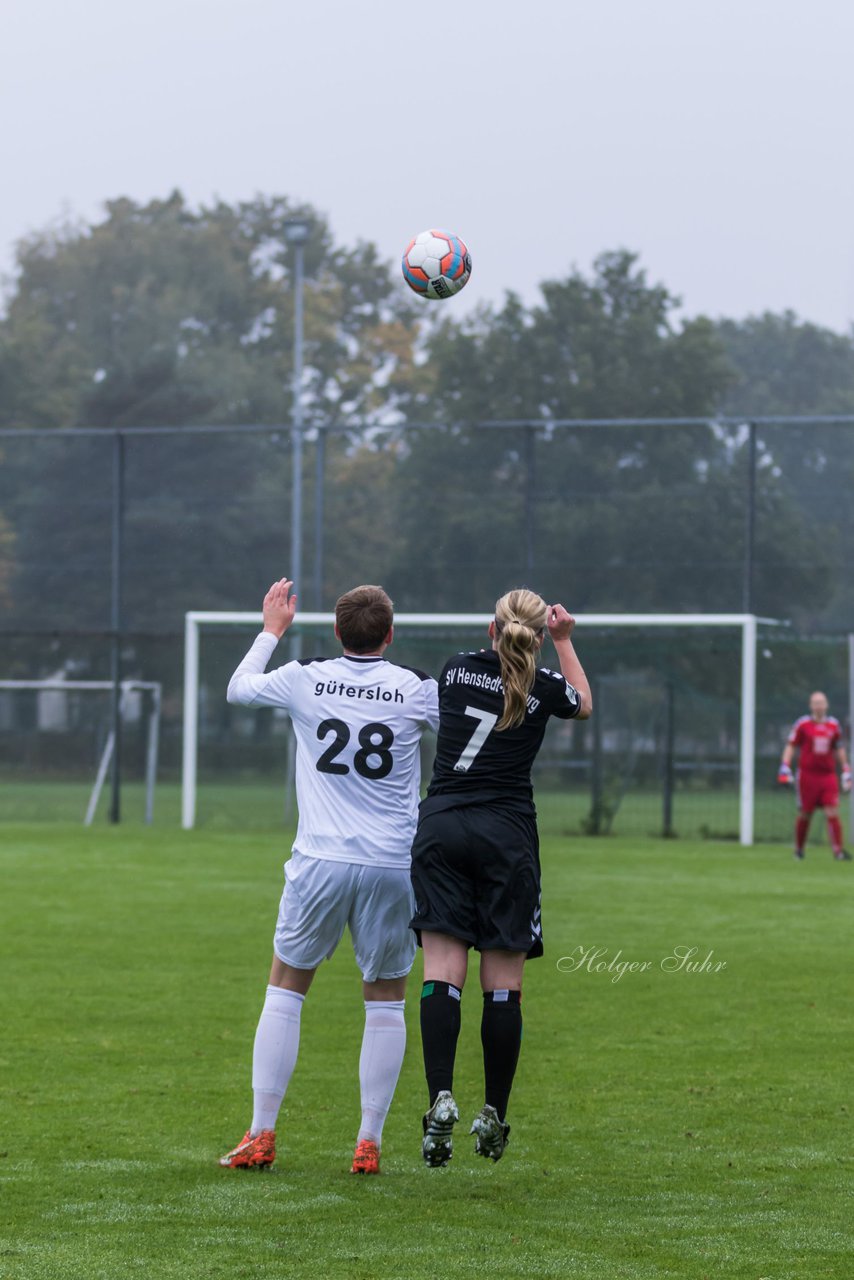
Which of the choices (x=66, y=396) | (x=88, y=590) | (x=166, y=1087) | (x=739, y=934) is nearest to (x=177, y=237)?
(x=66, y=396)

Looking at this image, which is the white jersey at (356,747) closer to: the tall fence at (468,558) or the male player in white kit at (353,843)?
the male player in white kit at (353,843)

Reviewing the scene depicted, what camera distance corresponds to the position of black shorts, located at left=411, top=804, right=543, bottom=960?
514 centimetres

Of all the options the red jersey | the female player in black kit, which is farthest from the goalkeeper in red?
the female player in black kit

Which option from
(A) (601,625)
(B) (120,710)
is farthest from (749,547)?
(B) (120,710)

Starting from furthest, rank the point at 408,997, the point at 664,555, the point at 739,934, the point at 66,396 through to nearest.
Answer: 1. the point at 66,396
2. the point at 664,555
3. the point at 739,934
4. the point at 408,997

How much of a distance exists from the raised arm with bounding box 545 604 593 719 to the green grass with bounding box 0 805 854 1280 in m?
1.49

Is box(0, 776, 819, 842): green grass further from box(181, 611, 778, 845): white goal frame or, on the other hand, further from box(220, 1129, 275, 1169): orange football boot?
box(220, 1129, 275, 1169): orange football boot

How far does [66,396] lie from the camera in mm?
47406

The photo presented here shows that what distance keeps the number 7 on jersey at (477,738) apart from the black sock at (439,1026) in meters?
0.66

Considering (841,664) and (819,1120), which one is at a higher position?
(841,664)

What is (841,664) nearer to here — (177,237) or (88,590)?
(88,590)

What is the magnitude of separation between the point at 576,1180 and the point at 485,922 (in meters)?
0.89

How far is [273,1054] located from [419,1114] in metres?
1.13

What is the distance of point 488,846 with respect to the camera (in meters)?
5.14
